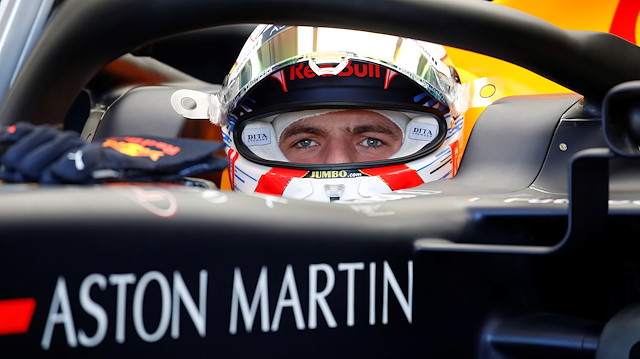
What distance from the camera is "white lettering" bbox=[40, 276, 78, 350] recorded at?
0.46 meters

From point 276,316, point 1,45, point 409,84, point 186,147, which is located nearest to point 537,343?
point 276,316

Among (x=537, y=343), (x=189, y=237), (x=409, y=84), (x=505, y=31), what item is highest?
(x=409, y=84)

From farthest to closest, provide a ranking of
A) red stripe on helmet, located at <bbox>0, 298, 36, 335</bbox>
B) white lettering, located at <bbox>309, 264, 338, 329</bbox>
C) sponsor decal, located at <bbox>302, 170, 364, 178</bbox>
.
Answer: sponsor decal, located at <bbox>302, 170, 364, 178</bbox>, white lettering, located at <bbox>309, 264, 338, 329</bbox>, red stripe on helmet, located at <bbox>0, 298, 36, 335</bbox>

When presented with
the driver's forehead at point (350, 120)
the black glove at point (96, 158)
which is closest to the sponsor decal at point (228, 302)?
the black glove at point (96, 158)

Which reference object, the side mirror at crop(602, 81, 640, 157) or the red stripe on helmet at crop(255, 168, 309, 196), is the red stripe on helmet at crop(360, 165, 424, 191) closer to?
the red stripe on helmet at crop(255, 168, 309, 196)

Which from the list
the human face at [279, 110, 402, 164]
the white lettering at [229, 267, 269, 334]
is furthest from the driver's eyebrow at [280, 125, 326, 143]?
the white lettering at [229, 267, 269, 334]

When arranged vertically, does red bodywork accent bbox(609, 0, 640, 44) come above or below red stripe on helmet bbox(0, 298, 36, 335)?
above

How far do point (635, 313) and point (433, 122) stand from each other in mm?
1007

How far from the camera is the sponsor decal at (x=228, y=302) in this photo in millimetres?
470

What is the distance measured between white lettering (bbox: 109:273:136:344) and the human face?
1121 mm

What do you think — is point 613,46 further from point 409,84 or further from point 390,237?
point 409,84

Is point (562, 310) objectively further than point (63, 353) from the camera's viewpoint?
Yes

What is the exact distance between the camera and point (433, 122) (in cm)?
159

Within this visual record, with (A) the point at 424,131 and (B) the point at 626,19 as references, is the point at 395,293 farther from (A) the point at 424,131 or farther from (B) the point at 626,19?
(B) the point at 626,19
